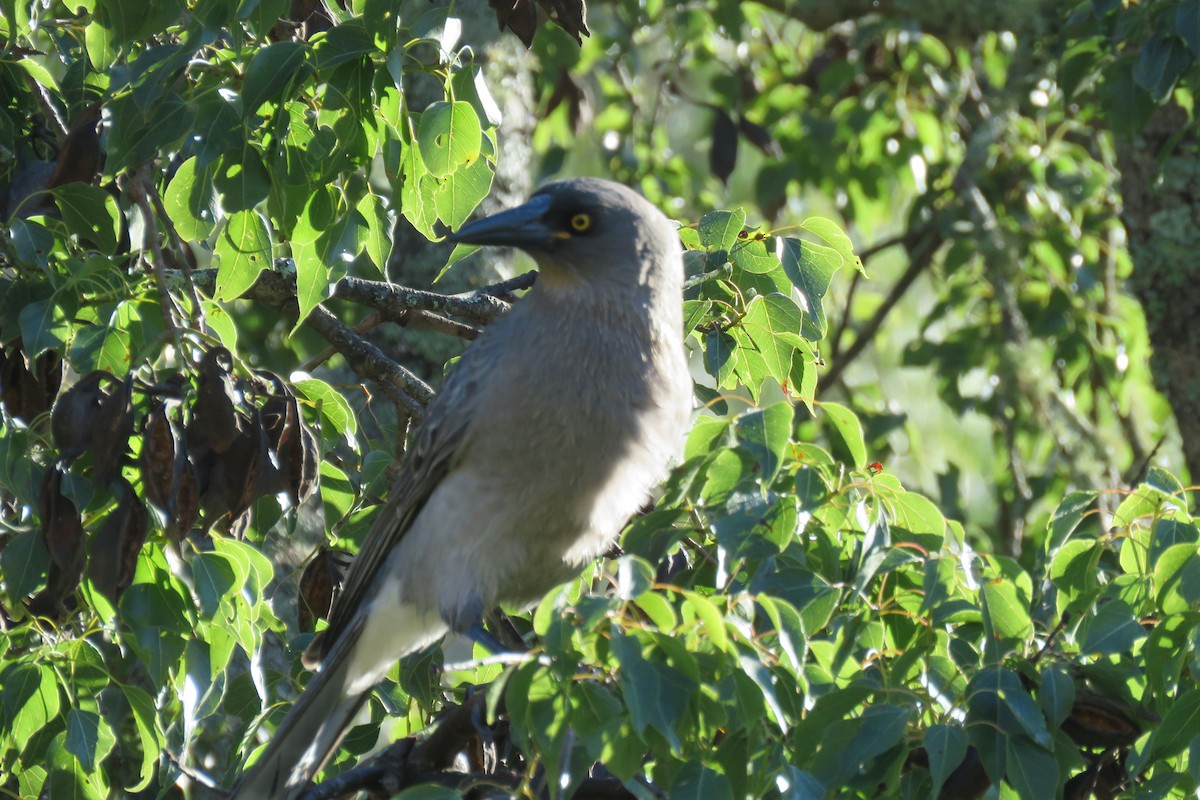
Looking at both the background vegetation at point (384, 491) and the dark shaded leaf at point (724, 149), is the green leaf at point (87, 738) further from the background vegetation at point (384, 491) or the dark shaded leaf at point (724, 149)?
the dark shaded leaf at point (724, 149)

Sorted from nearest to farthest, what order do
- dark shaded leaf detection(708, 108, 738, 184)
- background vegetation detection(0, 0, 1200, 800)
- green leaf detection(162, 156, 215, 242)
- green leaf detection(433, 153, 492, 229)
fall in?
background vegetation detection(0, 0, 1200, 800) → green leaf detection(162, 156, 215, 242) → green leaf detection(433, 153, 492, 229) → dark shaded leaf detection(708, 108, 738, 184)

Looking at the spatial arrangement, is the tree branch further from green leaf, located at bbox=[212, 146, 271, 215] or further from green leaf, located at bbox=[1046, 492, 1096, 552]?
green leaf, located at bbox=[1046, 492, 1096, 552]

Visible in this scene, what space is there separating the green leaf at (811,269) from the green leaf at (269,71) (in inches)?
47.6

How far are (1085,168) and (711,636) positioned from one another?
4.76m

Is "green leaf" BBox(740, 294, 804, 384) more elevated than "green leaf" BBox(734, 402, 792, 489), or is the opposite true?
"green leaf" BBox(734, 402, 792, 489)

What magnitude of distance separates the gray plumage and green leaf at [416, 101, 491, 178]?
0.86 feet

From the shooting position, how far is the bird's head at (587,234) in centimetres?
337

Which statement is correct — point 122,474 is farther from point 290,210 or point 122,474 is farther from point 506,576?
point 506,576

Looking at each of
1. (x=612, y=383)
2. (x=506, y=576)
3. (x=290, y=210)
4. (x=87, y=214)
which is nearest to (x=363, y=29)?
(x=290, y=210)

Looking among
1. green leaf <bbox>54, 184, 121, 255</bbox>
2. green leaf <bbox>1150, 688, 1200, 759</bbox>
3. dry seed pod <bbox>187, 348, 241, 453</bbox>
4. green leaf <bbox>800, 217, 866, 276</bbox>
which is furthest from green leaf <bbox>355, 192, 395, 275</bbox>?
green leaf <bbox>1150, 688, 1200, 759</bbox>

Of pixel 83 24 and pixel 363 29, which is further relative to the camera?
pixel 83 24

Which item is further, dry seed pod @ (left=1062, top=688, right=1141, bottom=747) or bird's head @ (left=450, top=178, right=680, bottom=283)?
bird's head @ (left=450, top=178, right=680, bottom=283)

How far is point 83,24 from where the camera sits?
133 inches

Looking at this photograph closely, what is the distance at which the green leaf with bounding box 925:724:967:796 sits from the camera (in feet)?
7.51
